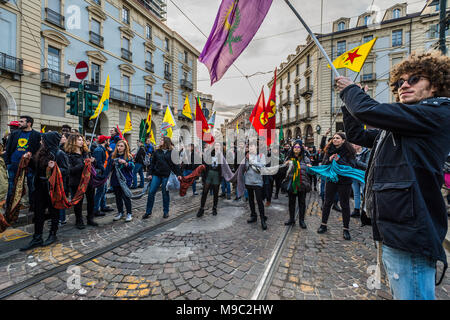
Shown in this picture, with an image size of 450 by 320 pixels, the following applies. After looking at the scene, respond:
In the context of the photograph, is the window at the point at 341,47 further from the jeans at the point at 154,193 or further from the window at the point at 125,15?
the jeans at the point at 154,193

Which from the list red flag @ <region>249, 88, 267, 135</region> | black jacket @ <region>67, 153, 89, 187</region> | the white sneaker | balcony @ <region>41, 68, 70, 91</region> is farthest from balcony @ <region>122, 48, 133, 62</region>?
the white sneaker

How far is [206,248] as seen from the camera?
363 centimetres

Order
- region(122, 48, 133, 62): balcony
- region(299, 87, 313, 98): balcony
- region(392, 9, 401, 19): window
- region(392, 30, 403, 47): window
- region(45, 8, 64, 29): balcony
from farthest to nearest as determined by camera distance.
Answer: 1. region(299, 87, 313, 98): balcony
2. region(392, 9, 401, 19): window
3. region(392, 30, 403, 47): window
4. region(122, 48, 133, 62): balcony
5. region(45, 8, 64, 29): balcony

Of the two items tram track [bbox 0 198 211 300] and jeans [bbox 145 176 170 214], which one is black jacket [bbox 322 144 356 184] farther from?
jeans [bbox 145 176 170 214]

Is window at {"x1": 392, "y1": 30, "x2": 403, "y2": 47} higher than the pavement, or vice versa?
window at {"x1": 392, "y1": 30, "x2": 403, "y2": 47}

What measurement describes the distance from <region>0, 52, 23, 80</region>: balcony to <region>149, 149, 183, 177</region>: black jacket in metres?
15.5

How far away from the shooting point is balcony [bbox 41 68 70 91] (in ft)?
51.8

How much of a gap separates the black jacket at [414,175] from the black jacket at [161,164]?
4.72 m

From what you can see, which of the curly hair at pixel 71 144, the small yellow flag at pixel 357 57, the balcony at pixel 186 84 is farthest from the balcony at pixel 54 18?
the small yellow flag at pixel 357 57

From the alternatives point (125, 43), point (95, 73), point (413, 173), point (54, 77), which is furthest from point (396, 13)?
point (54, 77)

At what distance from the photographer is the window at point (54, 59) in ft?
54.9

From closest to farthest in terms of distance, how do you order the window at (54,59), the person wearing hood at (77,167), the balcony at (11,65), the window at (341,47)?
1. the person wearing hood at (77,167)
2. the balcony at (11,65)
3. the window at (54,59)
4. the window at (341,47)
